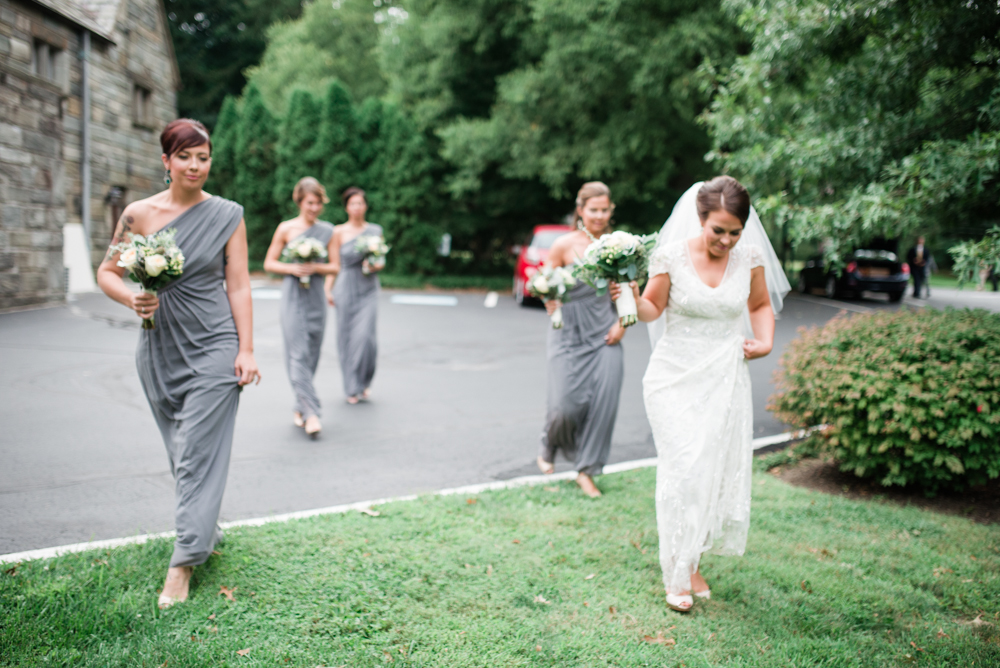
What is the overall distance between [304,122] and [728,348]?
837 inches

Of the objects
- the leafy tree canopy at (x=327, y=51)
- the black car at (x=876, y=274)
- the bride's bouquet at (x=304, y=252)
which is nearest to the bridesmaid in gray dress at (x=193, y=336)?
Result: the bride's bouquet at (x=304, y=252)

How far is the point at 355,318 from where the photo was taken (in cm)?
836

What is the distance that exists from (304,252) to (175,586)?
14.6ft

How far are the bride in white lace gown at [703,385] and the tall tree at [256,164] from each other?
21.4 metres

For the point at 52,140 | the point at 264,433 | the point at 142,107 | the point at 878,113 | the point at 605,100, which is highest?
the point at 605,100

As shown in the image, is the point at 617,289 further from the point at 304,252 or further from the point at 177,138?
the point at 304,252

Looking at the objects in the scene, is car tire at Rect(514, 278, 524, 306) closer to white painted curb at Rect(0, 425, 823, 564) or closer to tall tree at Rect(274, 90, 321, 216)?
tall tree at Rect(274, 90, 321, 216)

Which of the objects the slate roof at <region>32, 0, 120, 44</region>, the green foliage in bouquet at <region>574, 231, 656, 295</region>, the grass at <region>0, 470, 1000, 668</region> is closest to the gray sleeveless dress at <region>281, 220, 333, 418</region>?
the grass at <region>0, 470, 1000, 668</region>

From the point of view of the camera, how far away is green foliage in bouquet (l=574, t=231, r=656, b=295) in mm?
3873

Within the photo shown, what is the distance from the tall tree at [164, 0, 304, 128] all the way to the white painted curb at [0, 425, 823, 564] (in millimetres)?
11906

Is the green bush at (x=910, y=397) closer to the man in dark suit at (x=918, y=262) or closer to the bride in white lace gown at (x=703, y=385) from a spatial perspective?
the bride in white lace gown at (x=703, y=385)

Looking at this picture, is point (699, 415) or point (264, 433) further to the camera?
point (264, 433)

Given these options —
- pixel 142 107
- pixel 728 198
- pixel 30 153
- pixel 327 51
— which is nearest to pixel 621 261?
pixel 728 198

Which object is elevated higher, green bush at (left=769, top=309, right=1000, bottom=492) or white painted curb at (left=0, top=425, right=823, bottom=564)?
green bush at (left=769, top=309, right=1000, bottom=492)
